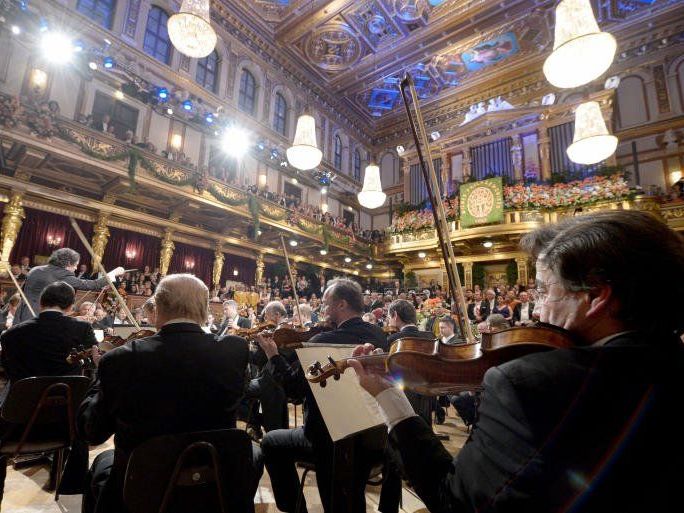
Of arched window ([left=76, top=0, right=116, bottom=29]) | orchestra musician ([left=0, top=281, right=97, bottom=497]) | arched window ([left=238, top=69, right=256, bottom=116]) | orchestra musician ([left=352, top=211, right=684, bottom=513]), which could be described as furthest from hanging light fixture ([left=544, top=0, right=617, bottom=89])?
arched window ([left=238, top=69, right=256, bottom=116])

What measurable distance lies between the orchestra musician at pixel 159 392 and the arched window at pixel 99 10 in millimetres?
13900

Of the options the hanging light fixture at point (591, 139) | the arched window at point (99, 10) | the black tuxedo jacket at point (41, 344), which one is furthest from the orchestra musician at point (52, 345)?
the arched window at point (99, 10)

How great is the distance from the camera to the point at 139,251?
11.9 m

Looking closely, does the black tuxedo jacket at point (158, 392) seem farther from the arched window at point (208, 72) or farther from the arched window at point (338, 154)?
the arched window at point (338, 154)

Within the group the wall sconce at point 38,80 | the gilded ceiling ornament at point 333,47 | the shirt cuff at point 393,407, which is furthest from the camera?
the gilded ceiling ornament at point 333,47

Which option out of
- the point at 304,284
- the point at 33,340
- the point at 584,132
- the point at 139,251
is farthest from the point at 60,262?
the point at 304,284

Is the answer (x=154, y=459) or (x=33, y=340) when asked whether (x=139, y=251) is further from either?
(x=154, y=459)

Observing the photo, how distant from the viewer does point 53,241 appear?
10172mm

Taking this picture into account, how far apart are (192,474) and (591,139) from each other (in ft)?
23.6

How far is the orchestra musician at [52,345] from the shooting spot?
2.40m

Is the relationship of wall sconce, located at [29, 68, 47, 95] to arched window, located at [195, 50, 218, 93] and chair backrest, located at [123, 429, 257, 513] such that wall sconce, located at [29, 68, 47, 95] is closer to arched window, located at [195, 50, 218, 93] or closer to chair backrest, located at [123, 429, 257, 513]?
arched window, located at [195, 50, 218, 93]

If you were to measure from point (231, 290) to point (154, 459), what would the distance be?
38.6 feet

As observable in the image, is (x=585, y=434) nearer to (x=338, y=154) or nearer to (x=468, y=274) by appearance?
(x=468, y=274)

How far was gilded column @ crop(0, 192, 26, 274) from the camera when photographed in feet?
29.4
